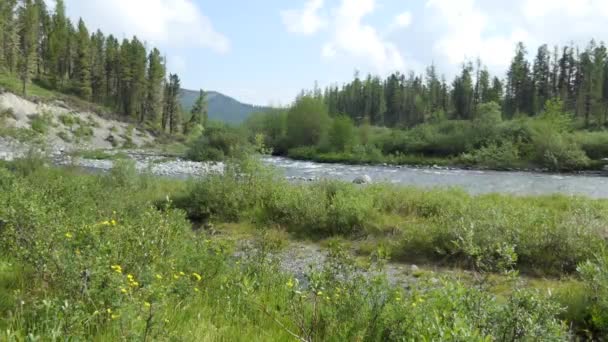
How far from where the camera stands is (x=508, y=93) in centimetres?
8256

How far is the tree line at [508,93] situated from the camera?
228 feet

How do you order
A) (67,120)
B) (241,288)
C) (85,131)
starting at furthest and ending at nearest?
(67,120), (85,131), (241,288)

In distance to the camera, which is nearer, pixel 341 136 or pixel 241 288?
pixel 241 288

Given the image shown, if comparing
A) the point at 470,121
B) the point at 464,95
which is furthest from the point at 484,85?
the point at 470,121

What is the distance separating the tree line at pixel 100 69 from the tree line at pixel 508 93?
2524 centimetres

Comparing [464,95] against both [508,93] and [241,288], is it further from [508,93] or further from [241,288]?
[241,288]

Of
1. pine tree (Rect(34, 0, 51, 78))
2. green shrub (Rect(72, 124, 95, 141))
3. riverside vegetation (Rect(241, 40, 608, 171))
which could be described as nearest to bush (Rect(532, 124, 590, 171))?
riverside vegetation (Rect(241, 40, 608, 171))

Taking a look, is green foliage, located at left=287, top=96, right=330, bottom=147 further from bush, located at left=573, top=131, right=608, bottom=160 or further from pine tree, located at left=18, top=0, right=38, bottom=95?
pine tree, located at left=18, top=0, right=38, bottom=95

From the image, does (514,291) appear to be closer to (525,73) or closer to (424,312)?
(424,312)

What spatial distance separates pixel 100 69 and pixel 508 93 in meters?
74.1

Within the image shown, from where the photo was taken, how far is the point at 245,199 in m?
12.6

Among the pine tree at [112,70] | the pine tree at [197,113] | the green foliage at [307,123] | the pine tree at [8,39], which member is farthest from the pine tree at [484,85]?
the pine tree at [8,39]

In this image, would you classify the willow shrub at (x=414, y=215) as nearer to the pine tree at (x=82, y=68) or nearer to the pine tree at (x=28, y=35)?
the pine tree at (x=28, y=35)

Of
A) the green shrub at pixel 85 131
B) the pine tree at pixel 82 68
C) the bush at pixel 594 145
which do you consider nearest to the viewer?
the bush at pixel 594 145
